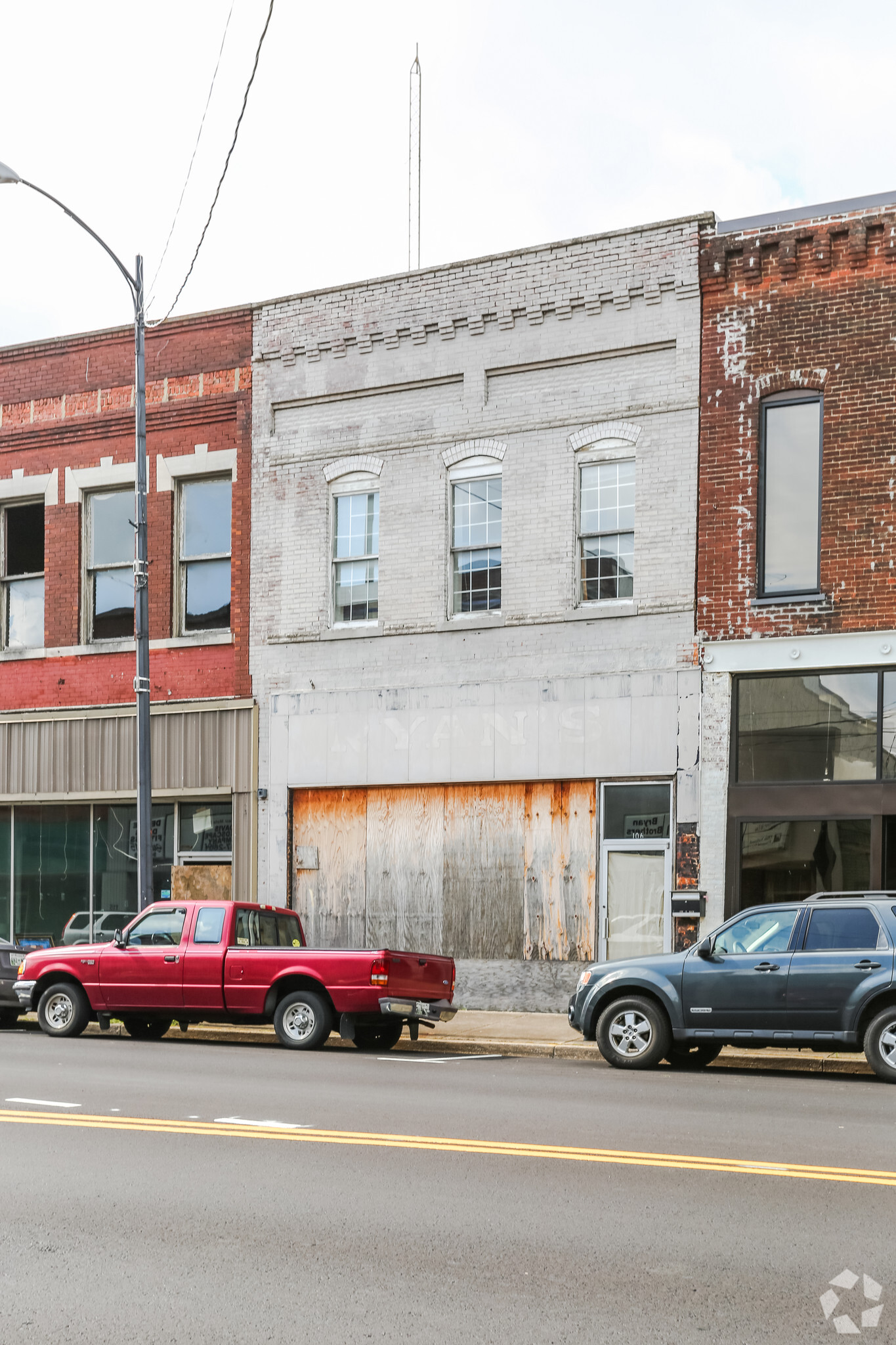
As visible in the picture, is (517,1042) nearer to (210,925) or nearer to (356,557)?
(210,925)

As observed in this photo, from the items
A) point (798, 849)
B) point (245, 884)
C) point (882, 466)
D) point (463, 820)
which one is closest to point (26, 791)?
point (245, 884)

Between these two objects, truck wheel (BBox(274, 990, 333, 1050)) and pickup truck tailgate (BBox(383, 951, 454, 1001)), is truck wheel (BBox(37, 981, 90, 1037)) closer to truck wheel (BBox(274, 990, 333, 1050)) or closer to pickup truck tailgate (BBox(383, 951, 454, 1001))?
truck wheel (BBox(274, 990, 333, 1050))

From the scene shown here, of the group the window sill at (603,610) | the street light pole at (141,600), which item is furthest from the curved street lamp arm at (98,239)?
the window sill at (603,610)

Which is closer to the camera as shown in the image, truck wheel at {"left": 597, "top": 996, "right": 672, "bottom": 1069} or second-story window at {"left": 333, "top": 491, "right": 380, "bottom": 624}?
truck wheel at {"left": 597, "top": 996, "right": 672, "bottom": 1069}

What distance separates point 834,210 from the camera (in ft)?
59.5

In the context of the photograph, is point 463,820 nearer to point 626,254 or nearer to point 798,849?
point 798,849

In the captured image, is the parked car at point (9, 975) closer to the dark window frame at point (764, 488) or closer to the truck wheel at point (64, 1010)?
the truck wheel at point (64, 1010)

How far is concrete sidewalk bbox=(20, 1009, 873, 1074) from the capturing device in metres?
14.5

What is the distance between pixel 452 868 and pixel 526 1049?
4.37 meters

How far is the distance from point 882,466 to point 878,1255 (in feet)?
41.4

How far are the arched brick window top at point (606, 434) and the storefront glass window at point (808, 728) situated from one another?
3372 millimetres

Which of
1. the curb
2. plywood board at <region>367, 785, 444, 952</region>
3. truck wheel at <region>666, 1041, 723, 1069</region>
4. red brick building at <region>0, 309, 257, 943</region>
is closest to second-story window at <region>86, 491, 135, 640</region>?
red brick building at <region>0, 309, 257, 943</region>

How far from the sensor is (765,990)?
43.5 feet

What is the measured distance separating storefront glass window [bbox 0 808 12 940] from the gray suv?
1182 centimetres
